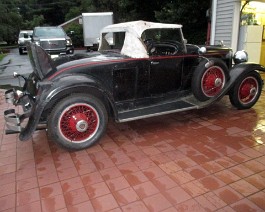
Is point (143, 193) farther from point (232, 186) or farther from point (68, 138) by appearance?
point (68, 138)

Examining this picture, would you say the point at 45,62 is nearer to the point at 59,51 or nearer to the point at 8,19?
the point at 59,51

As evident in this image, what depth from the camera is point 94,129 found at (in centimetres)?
382

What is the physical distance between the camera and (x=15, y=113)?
3732 mm

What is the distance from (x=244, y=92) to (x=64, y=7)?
53.3 m

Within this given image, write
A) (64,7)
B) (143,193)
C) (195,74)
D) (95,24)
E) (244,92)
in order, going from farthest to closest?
(64,7) < (95,24) < (244,92) < (195,74) < (143,193)

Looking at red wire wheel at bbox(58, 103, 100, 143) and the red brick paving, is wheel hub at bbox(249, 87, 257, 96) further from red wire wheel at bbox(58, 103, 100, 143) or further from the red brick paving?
red wire wheel at bbox(58, 103, 100, 143)

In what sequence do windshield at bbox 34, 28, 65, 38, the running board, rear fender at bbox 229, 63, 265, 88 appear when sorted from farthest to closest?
windshield at bbox 34, 28, 65, 38
rear fender at bbox 229, 63, 265, 88
the running board

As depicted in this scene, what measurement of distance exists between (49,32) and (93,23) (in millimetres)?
4302

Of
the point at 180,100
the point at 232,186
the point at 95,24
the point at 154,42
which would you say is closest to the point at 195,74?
the point at 180,100

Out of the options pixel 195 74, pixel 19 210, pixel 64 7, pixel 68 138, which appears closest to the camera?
pixel 19 210

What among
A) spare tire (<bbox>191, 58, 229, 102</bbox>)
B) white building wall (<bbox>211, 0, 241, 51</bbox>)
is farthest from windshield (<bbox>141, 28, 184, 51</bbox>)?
white building wall (<bbox>211, 0, 241, 51</bbox>)

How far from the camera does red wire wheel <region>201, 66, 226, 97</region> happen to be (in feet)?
15.0

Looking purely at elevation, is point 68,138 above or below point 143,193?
above

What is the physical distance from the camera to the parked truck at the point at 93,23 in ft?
59.8
